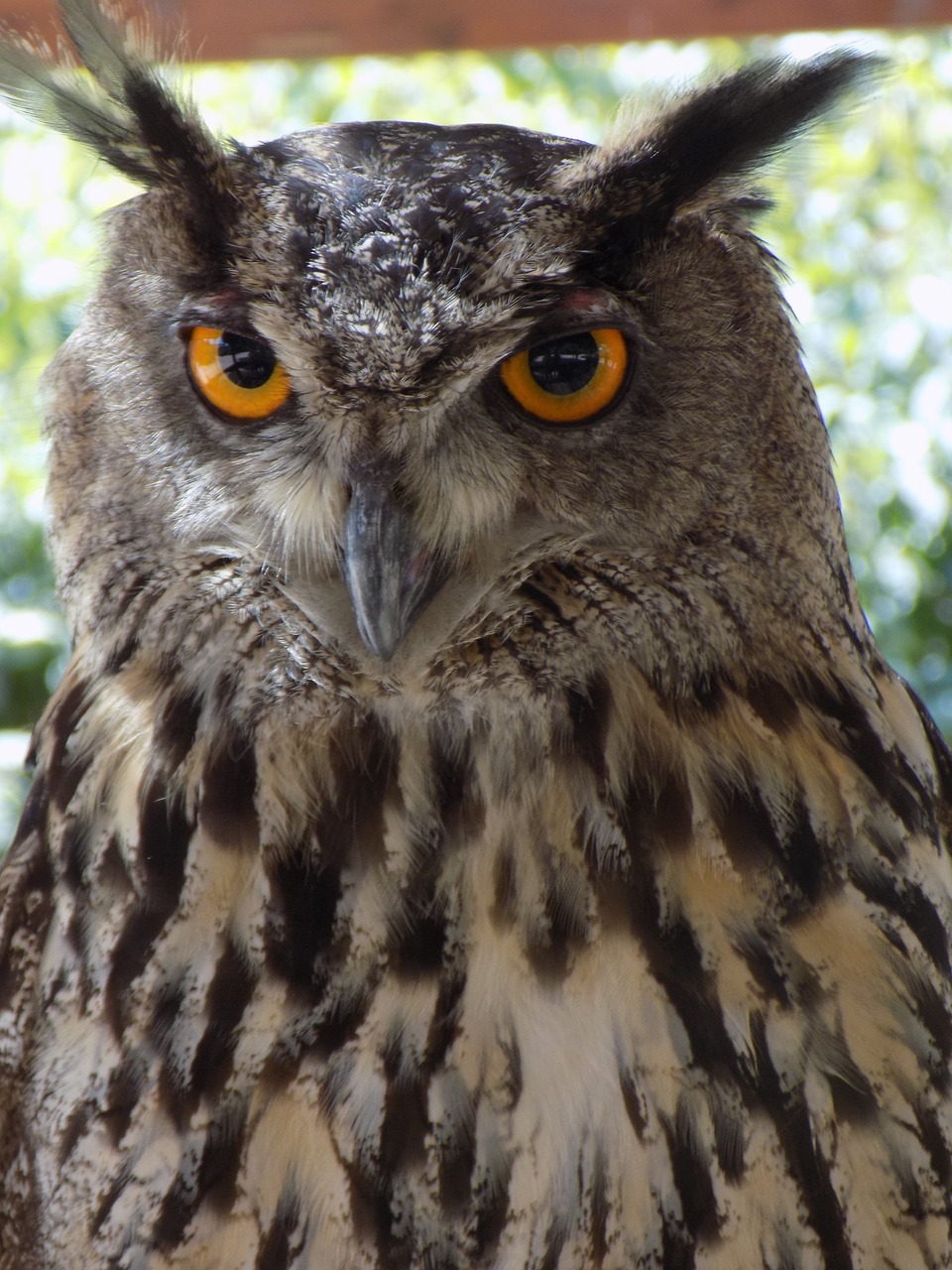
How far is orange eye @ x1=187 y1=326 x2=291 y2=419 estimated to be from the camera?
1.15 m

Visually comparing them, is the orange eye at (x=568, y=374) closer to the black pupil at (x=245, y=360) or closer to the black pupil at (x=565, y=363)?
the black pupil at (x=565, y=363)

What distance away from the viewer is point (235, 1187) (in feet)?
4.11

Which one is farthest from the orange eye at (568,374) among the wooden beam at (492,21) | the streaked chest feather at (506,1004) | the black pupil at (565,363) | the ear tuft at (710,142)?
the wooden beam at (492,21)

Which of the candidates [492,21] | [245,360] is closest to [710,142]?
[245,360]

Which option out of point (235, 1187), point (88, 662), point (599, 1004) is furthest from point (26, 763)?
point (599, 1004)

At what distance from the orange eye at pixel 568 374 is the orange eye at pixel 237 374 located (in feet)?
0.62

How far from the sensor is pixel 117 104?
1313mm

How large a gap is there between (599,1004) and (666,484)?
46cm

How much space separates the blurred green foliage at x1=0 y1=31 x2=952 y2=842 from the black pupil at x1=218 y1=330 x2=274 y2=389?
2.86 ft

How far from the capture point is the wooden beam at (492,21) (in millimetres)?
2057

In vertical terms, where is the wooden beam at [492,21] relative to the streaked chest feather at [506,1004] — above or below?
above

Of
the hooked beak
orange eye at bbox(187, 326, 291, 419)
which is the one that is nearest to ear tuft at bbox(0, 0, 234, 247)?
orange eye at bbox(187, 326, 291, 419)

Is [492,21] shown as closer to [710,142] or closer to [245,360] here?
[710,142]

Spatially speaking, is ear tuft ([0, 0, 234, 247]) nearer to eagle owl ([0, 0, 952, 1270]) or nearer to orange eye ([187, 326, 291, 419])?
eagle owl ([0, 0, 952, 1270])
